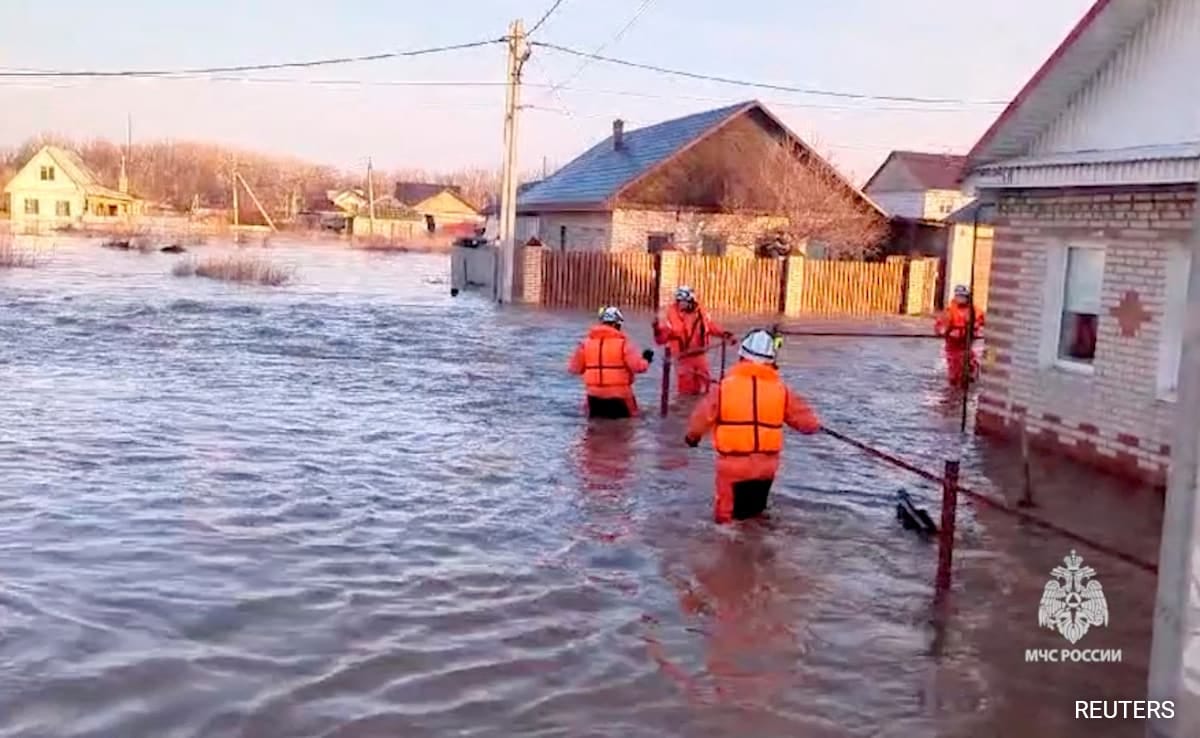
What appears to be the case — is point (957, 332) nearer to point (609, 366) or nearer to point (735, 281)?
point (609, 366)

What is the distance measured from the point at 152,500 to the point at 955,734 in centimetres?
583

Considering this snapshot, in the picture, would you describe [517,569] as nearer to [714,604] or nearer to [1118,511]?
[714,604]

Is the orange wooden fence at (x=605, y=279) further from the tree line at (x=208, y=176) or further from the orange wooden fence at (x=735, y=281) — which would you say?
the tree line at (x=208, y=176)

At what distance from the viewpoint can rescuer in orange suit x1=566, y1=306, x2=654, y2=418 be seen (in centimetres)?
1191

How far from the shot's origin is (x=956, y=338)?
57.1 ft

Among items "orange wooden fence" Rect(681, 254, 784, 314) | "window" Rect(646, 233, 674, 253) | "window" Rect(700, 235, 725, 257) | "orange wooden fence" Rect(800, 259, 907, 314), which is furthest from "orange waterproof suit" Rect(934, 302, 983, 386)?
"window" Rect(700, 235, 725, 257)

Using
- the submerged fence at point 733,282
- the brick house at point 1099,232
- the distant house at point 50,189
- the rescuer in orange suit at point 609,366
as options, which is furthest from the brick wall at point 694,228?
the distant house at point 50,189

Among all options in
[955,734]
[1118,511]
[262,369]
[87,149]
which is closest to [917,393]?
[1118,511]

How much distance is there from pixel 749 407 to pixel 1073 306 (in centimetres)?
485

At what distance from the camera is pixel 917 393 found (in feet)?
56.6

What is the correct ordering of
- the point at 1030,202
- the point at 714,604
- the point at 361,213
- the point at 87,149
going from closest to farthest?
the point at 714,604
the point at 1030,202
the point at 361,213
the point at 87,149

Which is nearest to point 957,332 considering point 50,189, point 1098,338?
point 1098,338

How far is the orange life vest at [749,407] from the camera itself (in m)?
7.90
